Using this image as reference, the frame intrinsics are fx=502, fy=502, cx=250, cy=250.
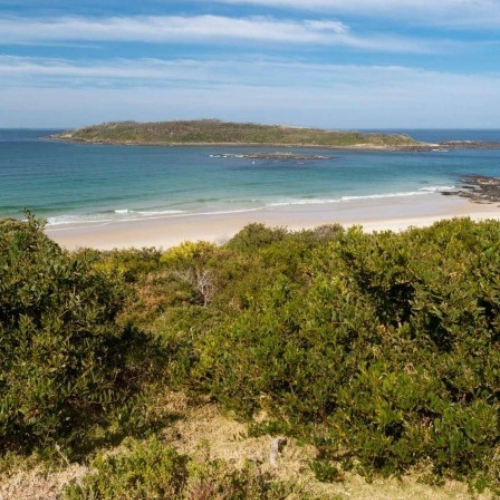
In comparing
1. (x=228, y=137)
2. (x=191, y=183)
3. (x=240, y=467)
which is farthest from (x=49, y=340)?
(x=228, y=137)

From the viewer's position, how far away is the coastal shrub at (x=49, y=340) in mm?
4703

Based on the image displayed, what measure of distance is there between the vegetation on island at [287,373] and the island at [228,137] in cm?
11480

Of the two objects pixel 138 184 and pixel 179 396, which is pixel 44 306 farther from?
pixel 138 184

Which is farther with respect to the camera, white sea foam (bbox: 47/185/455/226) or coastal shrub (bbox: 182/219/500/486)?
white sea foam (bbox: 47/185/455/226)

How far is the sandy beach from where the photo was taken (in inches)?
1058

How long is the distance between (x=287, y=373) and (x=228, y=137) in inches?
5084

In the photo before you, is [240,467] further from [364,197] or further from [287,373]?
[364,197]

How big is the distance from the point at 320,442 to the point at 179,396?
239cm

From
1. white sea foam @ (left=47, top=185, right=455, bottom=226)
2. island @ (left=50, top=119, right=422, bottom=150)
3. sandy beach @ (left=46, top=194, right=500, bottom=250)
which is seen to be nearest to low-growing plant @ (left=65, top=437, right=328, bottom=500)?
sandy beach @ (left=46, top=194, right=500, bottom=250)

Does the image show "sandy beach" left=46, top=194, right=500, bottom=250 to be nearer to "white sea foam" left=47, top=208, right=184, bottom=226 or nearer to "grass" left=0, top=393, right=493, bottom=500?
"white sea foam" left=47, top=208, right=184, bottom=226

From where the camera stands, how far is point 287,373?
5297 millimetres

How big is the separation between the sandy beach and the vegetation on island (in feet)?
58.9

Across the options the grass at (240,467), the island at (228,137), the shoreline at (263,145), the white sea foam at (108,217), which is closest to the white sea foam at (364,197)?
the white sea foam at (108,217)

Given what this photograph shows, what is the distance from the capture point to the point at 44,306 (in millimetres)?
5035
